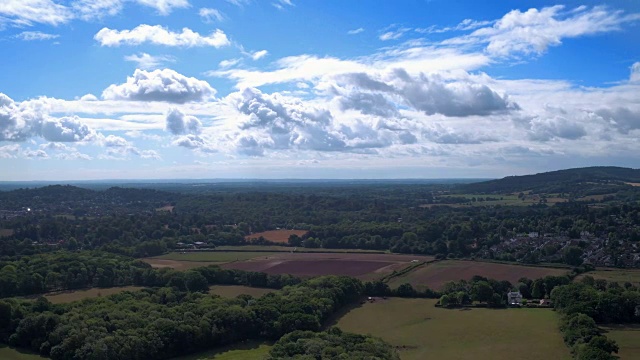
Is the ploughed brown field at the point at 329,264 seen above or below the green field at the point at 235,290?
above

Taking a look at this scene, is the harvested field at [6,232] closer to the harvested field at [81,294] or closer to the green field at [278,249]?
the green field at [278,249]

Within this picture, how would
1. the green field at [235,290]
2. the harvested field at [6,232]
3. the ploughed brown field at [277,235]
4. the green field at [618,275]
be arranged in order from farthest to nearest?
the ploughed brown field at [277,235]
the harvested field at [6,232]
the green field at [618,275]
the green field at [235,290]

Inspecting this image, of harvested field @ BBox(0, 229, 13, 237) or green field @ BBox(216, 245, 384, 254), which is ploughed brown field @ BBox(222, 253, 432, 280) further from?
harvested field @ BBox(0, 229, 13, 237)

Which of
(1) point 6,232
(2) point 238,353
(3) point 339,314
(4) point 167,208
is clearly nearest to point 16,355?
(2) point 238,353

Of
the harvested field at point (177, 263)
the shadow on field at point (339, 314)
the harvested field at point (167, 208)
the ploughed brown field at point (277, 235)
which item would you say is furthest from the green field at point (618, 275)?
the harvested field at point (167, 208)

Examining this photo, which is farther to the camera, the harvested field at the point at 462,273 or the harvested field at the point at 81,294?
the harvested field at the point at 462,273

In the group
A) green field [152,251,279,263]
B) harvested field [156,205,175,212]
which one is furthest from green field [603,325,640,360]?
harvested field [156,205,175,212]

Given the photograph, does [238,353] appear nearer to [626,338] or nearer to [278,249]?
[626,338]

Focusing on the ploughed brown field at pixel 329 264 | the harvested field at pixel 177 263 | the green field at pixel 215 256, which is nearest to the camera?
the ploughed brown field at pixel 329 264
